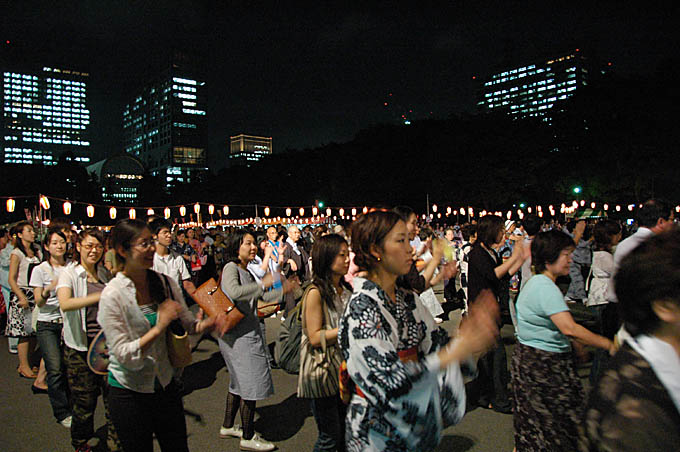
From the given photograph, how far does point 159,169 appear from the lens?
123 metres

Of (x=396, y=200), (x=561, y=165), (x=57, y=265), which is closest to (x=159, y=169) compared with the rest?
(x=396, y=200)

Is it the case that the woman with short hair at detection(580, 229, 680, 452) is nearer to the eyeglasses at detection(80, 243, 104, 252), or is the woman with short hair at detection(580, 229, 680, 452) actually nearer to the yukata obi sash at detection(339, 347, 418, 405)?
the yukata obi sash at detection(339, 347, 418, 405)

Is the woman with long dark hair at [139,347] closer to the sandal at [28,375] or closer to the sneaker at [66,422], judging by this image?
the sneaker at [66,422]

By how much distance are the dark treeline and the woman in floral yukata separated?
33.2 metres

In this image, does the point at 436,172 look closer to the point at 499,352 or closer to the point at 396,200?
the point at 396,200

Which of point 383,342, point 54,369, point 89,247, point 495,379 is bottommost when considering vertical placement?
point 495,379

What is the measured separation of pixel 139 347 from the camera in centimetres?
247

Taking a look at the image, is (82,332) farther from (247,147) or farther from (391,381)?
(247,147)

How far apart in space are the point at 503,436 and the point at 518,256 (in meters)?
1.68

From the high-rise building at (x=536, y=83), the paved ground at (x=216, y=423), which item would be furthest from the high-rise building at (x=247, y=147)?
the paved ground at (x=216, y=423)

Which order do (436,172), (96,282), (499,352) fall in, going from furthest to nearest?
(436,172), (499,352), (96,282)

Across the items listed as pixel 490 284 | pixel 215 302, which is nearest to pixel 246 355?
pixel 215 302

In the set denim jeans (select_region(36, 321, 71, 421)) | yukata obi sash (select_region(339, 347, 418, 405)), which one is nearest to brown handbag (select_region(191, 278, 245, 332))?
yukata obi sash (select_region(339, 347, 418, 405))

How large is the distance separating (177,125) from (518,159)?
105 m
